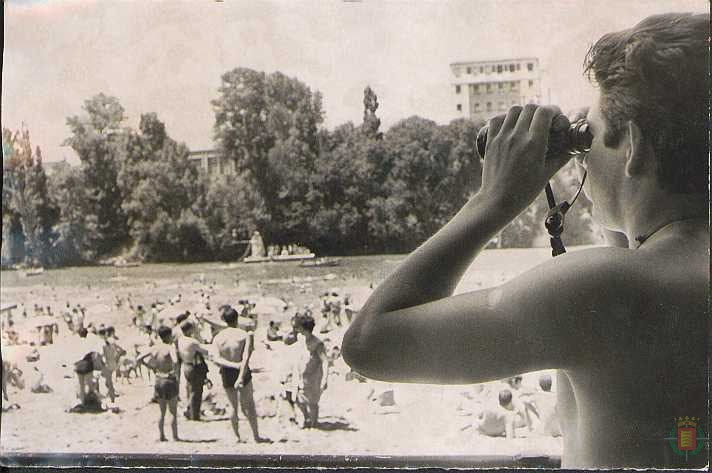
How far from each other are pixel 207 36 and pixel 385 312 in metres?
2.11

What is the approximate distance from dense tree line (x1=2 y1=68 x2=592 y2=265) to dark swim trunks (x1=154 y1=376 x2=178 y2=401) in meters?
0.67

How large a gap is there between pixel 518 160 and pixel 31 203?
2.73m

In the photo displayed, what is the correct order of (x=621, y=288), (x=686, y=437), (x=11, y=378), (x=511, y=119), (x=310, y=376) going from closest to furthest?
(x=621, y=288) → (x=511, y=119) → (x=686, y=437) → (x=310, y=376) → (x=11, y=378)

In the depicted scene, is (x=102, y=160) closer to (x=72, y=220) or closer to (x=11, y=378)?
(x=72, y=220)

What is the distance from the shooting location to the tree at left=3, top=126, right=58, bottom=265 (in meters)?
4.29

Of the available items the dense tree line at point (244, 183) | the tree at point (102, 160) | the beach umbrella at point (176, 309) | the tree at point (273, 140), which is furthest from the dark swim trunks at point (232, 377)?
the tree at point (102, 160)

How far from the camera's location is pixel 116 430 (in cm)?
420

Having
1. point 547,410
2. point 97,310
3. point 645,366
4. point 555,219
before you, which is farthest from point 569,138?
point 97,310

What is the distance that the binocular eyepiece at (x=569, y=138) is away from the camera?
3447 mm

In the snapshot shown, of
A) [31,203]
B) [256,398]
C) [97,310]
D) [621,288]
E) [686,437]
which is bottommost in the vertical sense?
[686,437]

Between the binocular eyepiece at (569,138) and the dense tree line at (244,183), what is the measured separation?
2.02ft

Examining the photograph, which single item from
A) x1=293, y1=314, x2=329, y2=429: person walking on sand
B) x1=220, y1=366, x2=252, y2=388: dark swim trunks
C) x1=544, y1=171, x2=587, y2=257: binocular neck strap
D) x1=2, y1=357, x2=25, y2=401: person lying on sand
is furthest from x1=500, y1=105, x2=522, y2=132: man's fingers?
x1=2, y1=357, x2=25, y2=401: person lying on sand

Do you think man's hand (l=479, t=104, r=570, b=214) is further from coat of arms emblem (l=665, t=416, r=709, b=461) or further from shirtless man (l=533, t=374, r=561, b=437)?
coat of arms emblem (l=665, t=416, r=709, b=461)

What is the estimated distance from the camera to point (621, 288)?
3438 mm
